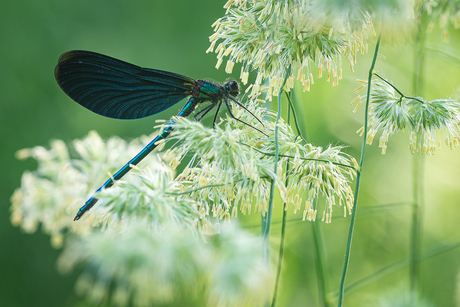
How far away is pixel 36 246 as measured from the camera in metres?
2.18

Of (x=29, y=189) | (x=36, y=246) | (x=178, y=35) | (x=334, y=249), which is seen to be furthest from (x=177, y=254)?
(x=178, y=35)

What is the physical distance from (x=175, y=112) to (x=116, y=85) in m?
1.28

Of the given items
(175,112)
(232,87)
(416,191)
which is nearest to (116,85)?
(232,87)

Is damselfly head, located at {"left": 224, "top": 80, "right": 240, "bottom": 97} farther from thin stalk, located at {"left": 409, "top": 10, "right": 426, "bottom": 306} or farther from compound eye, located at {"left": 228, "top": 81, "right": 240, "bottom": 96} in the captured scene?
thin stalk, located at {"left": 409, "top": 10, "right": 426, "bottom": 306}

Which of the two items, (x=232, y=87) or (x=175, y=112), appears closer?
(x=232, y=87)

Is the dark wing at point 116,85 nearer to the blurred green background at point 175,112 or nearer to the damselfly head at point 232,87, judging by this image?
the damselfly head at point 232,87

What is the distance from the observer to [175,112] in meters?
2.27

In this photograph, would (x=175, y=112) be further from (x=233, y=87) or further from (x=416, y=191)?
(x=416, y=191)

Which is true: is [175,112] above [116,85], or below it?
above

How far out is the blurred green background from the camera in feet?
5.13

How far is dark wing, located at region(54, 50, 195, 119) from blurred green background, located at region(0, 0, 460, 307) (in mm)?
490

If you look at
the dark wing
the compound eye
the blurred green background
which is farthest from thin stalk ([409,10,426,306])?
the dark wing

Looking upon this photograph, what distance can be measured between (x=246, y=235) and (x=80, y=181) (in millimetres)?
800

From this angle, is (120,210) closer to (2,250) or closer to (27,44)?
(2,250)
